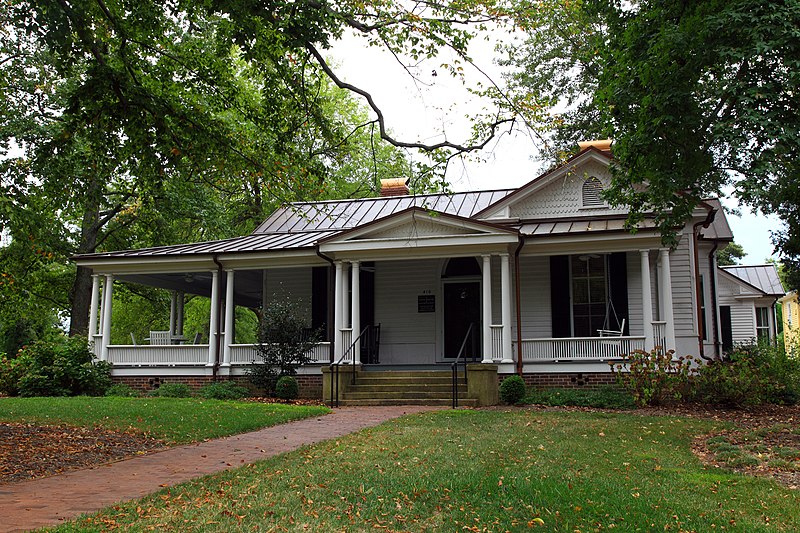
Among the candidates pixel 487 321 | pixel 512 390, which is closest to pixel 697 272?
pixel 487 321

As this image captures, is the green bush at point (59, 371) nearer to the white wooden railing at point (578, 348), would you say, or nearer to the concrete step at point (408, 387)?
the concrete step at point (408, 387)

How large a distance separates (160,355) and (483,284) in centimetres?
853

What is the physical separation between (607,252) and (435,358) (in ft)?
16.8

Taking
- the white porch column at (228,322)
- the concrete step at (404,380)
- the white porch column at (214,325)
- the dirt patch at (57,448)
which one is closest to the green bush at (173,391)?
the white porch column at (214,325)

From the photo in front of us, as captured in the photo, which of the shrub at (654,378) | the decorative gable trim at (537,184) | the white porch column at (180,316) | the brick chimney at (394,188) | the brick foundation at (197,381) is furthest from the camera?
the brick chimney at (394,188)

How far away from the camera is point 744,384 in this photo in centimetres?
1380

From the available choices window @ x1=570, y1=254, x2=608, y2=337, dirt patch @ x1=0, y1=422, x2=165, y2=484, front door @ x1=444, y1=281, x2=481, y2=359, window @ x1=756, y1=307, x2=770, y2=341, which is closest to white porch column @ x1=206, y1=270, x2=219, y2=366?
Answer: front door @ x1=444, y1=281, x2=481, y2=359

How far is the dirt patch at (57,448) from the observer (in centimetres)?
809

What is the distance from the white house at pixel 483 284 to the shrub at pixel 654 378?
4.10 ft

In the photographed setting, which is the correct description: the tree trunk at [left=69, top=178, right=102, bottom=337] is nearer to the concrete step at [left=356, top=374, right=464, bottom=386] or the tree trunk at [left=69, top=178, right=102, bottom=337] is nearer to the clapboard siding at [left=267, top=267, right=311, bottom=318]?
the clapboard siding at [left=267, top=267, right=311, bottom=318]

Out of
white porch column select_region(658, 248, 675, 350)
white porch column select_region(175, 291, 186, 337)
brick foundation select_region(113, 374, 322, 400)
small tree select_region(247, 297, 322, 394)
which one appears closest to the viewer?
white porch column select_region(658, 248, 675, 350)

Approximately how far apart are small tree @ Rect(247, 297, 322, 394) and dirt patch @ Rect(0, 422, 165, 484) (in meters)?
6.41

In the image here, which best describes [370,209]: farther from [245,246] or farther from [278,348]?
[278,348]

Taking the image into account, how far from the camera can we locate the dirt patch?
318 inches
